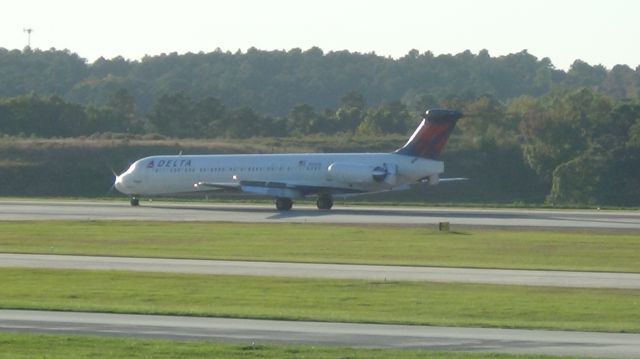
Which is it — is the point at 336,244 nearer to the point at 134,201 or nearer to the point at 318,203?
the point at 318,203

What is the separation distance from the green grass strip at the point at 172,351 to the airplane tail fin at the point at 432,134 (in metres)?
46.6

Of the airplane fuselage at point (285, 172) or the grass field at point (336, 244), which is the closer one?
the grass field at point (336, 244)

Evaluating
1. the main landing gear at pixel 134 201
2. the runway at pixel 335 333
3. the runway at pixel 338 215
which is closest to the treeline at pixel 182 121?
the main landing gear at pixel 134 201

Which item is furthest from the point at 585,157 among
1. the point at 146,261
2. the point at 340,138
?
the point at 146,261

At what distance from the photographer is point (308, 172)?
69875 millimetres

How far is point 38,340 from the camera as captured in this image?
22125mm

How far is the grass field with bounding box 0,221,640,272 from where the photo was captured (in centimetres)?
4038

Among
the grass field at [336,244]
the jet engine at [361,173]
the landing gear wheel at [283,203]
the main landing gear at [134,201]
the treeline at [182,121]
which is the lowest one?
the main landing gear at [134,201]

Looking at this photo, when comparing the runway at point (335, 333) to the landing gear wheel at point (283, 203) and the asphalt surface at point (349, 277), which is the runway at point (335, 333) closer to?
the asphalt surface at point (349, 277)

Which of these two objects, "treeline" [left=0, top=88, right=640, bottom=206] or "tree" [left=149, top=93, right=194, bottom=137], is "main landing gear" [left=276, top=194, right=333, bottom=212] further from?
"tree" [left=149, top=93, right=194, bottom=137]

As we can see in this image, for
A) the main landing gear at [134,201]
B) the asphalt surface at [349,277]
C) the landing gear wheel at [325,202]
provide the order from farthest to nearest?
1. the main landing gear at [134,201]
2. the landing gear wheel at [325,202]
3. the asphalt surface at [349,277]

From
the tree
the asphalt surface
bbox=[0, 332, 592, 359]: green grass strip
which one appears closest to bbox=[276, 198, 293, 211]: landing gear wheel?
the asphalt surface

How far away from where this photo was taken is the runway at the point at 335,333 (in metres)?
21.8

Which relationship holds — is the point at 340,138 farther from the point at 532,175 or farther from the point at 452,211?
the point at 452,211
